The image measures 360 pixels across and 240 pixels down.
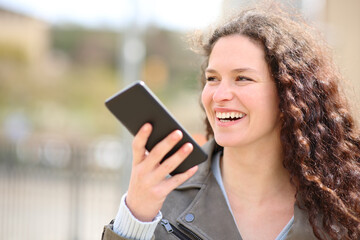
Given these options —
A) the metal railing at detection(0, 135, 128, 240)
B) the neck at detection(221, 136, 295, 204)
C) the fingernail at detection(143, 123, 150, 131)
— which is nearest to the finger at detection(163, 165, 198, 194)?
the fingernail at detection(143, 123, 150, 131)

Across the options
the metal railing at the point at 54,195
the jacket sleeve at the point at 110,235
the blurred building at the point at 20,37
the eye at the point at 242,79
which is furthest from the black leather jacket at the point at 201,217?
the blurred building at the point at 20,37

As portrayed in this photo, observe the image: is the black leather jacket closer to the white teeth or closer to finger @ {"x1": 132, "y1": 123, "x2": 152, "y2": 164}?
the white teeth

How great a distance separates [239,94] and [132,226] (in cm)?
67

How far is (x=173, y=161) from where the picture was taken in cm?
187

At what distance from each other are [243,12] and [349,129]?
2.36 ft

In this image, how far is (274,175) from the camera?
243cm

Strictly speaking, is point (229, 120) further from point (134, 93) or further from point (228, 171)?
point (134, 93)

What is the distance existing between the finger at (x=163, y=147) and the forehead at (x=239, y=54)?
527mm

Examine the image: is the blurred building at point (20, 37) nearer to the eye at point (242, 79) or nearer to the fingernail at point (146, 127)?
the eye at point (242, 79)

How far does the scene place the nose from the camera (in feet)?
7.28

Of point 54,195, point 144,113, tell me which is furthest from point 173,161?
point 54,195

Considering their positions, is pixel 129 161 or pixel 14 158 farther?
pixel 14 158

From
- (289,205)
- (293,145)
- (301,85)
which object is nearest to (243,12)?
(301,85)

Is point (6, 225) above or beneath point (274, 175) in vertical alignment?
beneath
